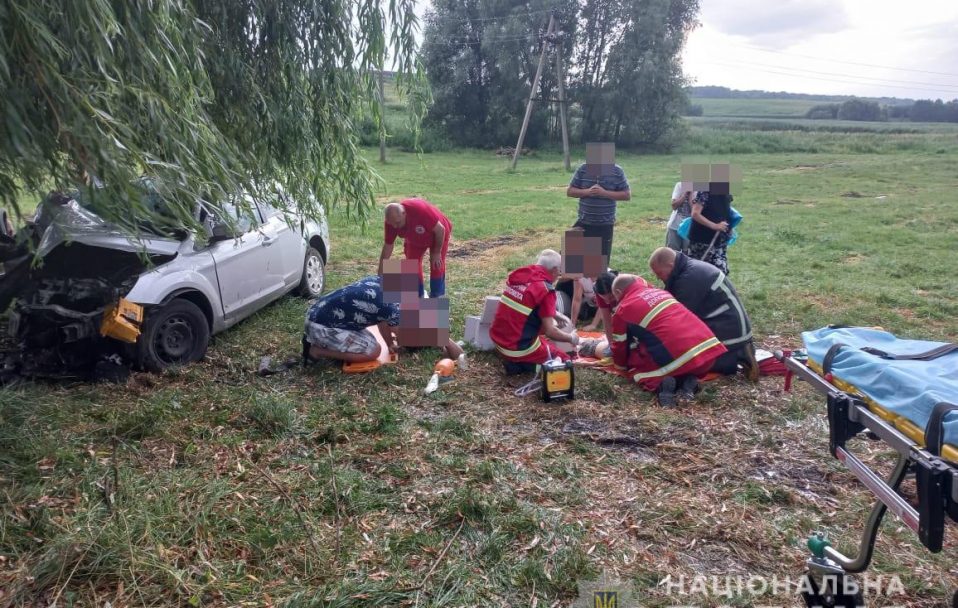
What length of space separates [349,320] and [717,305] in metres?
3.04

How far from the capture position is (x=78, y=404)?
453cm

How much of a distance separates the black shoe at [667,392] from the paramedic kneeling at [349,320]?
2.26 meters

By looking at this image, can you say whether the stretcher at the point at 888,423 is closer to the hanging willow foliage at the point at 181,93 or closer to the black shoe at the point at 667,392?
the black shoe at the point at 667,392

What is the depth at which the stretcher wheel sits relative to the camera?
2490 mm

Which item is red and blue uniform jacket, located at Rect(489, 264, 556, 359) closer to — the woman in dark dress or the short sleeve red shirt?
the short sleeve red shirt

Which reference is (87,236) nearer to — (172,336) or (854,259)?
(172,336)

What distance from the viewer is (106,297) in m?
4.73

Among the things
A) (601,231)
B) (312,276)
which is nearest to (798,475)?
(601,231)

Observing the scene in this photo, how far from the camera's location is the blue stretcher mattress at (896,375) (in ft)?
7.48

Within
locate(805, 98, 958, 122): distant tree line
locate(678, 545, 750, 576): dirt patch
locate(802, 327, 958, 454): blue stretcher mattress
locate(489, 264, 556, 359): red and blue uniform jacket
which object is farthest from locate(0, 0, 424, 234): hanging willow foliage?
locate(805, 98, 958, 122): distant tree line

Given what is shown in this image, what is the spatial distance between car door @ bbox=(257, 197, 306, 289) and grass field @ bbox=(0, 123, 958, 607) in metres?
0.41

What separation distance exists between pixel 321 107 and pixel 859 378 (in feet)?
13.2

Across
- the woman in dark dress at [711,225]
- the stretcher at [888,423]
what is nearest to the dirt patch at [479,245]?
the woman in dark dress at [711,225]

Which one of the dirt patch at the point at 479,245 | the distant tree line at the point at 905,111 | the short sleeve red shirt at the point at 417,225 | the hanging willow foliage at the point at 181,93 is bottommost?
the dirt patch at the point at 479,245
